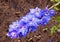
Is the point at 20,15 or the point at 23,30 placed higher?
the point at 23,30

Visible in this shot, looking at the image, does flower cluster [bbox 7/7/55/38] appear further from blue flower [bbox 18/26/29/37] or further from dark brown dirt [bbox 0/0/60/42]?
dark brown dirt [bbox 0/0/60/42]

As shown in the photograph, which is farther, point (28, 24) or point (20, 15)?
point (20, 15)

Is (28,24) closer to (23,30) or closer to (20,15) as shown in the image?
(23,30)

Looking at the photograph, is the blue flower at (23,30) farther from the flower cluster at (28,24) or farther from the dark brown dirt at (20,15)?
the dark brown dirt at (20,15)

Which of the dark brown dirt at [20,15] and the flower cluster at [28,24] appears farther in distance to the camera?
the dark brown dirt at [20,15]

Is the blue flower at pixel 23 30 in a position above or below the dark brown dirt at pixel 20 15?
above

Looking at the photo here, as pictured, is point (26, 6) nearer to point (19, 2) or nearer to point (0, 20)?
point (19, 2)

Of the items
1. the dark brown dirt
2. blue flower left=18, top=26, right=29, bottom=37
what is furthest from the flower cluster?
the dark brown dirt

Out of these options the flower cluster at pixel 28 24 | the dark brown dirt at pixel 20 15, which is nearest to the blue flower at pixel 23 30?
the flower cluster at pixel 28 24

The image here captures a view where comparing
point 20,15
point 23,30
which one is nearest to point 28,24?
point 23,30
